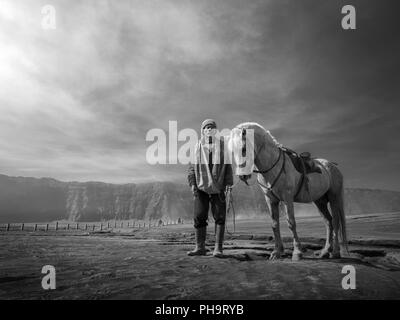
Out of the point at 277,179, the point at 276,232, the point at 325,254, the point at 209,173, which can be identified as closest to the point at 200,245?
the point at 209,173

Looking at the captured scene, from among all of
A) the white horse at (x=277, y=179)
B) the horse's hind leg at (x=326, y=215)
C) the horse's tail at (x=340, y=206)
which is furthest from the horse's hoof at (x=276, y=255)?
the horse's tail at (x=340, y=206)

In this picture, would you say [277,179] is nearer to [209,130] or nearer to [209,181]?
[209,181]

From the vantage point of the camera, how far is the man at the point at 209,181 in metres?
4.60

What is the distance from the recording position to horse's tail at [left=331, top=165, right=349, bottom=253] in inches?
223

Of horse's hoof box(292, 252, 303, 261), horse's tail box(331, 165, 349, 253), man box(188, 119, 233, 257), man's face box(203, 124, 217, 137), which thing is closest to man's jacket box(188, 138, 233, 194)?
man box(188, 119, 233, 257)

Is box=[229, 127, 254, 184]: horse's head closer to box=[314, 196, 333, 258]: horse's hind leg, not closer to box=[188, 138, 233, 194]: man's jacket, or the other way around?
box=[188, 138, 233, 194]: man's jacket

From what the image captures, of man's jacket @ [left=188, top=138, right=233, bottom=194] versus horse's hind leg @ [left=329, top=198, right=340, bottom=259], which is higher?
man's jacket @ [left=188, top=138, right=233, bottom=194]

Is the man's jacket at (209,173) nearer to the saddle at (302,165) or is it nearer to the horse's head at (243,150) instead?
the horse's head at (243,150)

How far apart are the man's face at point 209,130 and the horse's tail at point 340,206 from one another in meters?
3.53
